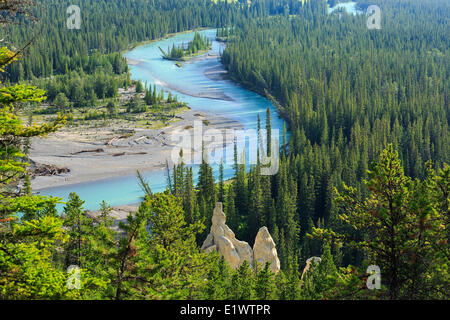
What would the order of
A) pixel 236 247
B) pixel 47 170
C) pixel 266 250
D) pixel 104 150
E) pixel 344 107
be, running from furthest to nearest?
pixel 344 107 → pixel 104 150 → pixel 47 170 → pixel 236 247 → pixel 266 250

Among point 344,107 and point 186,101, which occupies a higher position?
point 344,107

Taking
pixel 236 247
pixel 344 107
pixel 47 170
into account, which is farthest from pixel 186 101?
pixel 236 247

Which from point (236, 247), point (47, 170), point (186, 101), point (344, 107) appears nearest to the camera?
point (236, 247)

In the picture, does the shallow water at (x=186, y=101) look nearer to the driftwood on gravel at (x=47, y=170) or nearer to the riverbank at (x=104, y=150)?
the riverbank at (x=104, y=150)

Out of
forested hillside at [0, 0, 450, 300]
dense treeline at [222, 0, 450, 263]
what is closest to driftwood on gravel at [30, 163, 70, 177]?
forested hillside at [0, 0, 450, 300]

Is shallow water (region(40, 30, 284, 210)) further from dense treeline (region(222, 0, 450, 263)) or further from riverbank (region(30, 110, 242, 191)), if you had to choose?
dense treeline (region(222, 0, 450, 263))

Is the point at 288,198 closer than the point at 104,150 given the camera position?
Yes

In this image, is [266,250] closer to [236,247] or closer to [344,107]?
[236,247]
